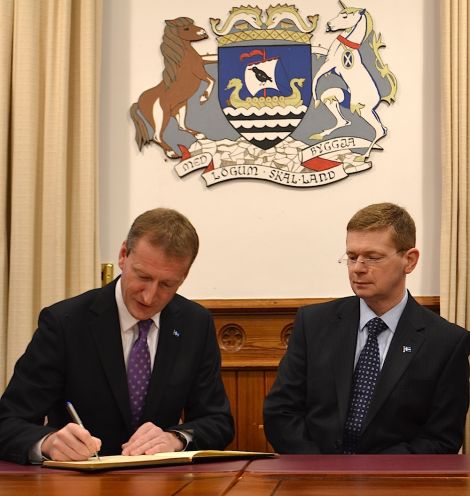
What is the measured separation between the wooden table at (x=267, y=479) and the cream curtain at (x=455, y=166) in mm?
1767

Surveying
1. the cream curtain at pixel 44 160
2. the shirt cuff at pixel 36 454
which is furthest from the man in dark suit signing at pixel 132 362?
the cream curtain at pixel 44 160

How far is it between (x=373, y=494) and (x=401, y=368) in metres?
1.30

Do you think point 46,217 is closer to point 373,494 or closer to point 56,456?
point 56,456

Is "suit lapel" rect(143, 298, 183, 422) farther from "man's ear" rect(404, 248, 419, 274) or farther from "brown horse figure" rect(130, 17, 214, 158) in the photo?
"brown horse figure" rect(130, 17, 214, 158)

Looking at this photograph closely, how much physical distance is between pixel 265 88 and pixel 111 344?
204cm

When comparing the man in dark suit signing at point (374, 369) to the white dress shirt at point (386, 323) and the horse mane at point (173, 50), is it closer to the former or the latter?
the white dress shirt at point (386, 323)

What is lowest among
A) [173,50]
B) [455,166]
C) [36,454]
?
[36,454]

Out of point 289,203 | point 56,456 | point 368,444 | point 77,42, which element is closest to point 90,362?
point 56,456

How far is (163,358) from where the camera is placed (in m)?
2.99

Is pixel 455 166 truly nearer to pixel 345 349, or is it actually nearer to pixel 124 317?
pixel 345 349

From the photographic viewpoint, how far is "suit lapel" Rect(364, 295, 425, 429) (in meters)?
3.18

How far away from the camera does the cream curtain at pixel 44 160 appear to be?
4.38m

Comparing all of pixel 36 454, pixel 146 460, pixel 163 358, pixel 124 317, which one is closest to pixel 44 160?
pixel 124 317

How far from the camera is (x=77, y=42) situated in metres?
4.55
